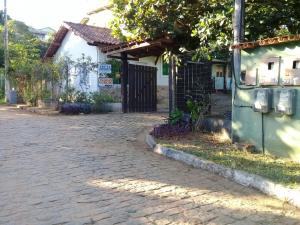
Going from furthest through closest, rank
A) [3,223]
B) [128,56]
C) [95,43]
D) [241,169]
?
[95,43] < [128,56] < [241,169] < [3,223]

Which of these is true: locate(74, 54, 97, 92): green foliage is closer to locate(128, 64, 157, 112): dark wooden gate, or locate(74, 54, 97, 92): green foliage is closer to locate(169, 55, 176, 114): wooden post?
locate(128, 64, 157, 112): dark wooden gate

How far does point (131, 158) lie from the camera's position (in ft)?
24.7

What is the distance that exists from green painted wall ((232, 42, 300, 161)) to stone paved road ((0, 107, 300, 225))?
4.76 feet

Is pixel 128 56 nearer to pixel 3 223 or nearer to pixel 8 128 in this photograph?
pixel 8 128

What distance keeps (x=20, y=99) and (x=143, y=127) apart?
A: 13.4 meters

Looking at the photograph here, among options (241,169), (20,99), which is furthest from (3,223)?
(20,99)

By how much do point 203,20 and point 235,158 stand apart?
11.5ft

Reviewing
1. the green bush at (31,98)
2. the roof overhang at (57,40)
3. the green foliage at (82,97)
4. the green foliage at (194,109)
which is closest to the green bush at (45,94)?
the green bush at (31,98)

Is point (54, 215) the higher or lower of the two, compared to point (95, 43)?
lower

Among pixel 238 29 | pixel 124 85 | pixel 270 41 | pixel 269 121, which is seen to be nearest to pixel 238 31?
pixel 238 29

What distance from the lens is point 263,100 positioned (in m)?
6.89

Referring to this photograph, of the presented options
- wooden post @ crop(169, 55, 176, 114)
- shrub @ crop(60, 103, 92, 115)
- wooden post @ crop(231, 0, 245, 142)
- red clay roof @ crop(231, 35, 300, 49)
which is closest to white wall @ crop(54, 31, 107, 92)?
shrub @ crop(60, 103, 92, 115)

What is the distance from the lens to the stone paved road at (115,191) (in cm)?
433

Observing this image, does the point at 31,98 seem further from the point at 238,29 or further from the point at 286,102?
the point at 286,102
